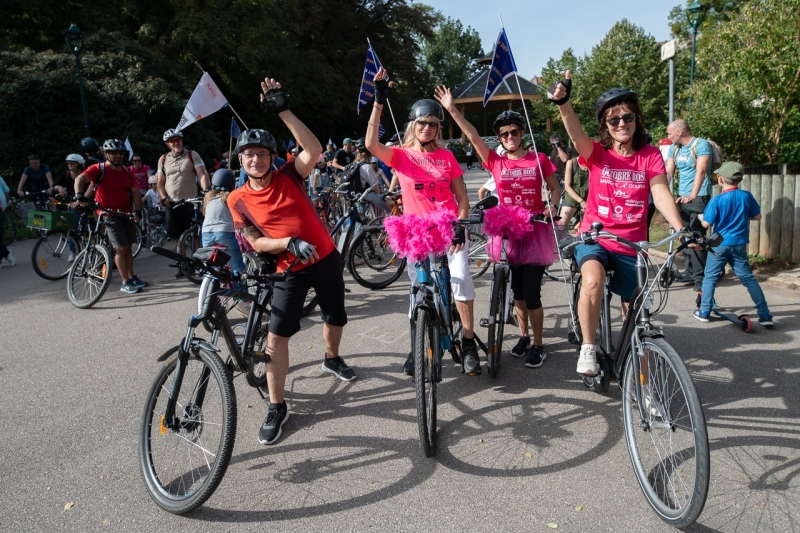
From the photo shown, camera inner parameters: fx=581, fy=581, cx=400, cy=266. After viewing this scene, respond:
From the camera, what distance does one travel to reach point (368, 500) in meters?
3.01

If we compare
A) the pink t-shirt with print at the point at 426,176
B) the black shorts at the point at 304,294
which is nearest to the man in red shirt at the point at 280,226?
the black shorts at the point at 304,294

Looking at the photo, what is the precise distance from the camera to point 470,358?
14.3 feet

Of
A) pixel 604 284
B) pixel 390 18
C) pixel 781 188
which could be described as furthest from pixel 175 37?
Result: pixel 604 284

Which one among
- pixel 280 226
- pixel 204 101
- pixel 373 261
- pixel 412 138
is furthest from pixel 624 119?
pixel 204 101

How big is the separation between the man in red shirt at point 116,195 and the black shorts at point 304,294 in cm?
465

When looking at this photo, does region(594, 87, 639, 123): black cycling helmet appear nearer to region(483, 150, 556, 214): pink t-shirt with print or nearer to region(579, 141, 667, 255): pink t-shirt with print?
region(579, 141, 667, 255): pink t-shirt with print

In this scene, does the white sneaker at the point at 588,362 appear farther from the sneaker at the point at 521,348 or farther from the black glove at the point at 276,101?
the black glove at the point at 276,101

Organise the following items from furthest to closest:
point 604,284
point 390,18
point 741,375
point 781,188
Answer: point 390,18 < point 781,188 < point 741,375 < point 604,284

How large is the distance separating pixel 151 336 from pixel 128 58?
1905cm

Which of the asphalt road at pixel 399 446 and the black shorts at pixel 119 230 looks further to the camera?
the black shorts at pixel 119 230

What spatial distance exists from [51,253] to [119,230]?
2.19 m

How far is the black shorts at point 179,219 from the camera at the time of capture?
8.43 meters

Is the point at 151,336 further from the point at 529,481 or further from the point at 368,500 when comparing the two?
the point at 529,481

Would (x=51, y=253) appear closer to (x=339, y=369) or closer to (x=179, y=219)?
(x=179, y=219)
